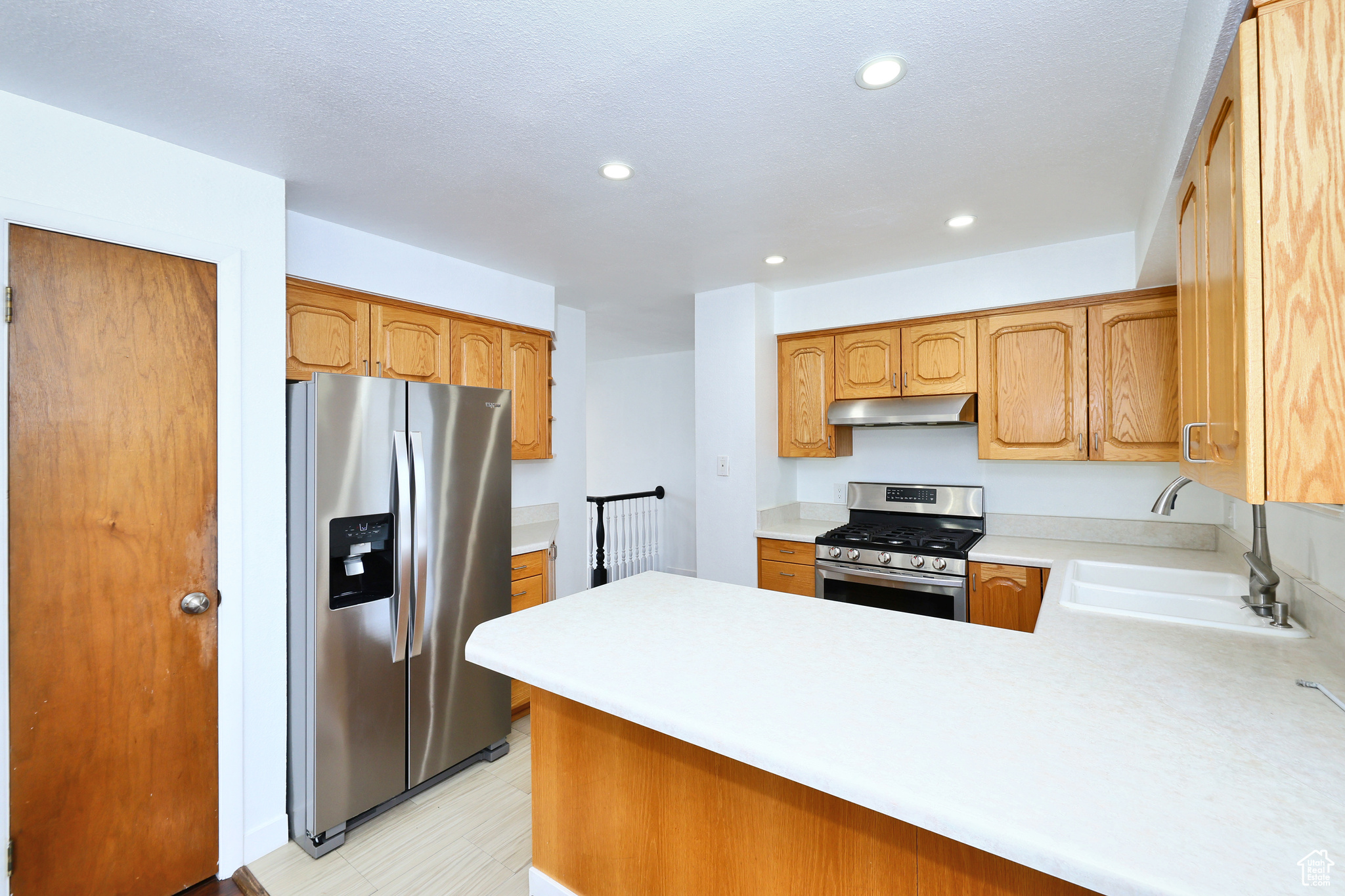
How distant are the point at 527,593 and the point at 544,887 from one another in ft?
5.60

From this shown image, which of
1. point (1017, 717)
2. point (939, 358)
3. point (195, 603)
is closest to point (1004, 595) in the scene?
point (939, 358)

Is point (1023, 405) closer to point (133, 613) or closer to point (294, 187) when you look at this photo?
point (294, 187)

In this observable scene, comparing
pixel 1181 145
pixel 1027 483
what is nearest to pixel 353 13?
pixel 1181 145

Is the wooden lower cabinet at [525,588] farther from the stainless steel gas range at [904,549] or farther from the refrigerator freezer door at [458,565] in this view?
the stainless steel gas range at [904,549]

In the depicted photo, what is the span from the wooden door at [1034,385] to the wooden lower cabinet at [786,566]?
1.13m

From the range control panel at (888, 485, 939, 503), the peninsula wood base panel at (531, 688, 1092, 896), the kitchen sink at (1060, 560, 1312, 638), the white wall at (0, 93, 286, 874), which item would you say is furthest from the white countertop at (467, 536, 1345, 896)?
the range control panel at (888, 485, 939, 503)

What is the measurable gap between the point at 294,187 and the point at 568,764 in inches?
89.4

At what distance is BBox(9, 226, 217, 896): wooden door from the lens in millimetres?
1668

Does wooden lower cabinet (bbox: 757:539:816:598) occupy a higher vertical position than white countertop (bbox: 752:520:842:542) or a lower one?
lower

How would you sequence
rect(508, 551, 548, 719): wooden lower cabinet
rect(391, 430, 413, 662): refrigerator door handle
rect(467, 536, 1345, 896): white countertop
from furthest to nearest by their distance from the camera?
1. rect(508, 551, 548, 719): wooden lower cabinet
2. rect(391, 430, 413, 662): refrigerator door handle
3. rect(467, 536, 1345, 896): white countertop

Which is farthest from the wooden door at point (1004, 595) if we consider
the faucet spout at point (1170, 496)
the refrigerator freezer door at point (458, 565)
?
the refrigerator freezer door at point (458, 565)

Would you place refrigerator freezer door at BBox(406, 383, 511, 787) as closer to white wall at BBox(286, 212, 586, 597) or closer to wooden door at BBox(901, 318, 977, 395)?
white wall at BBox(286, 212, 586, 597)

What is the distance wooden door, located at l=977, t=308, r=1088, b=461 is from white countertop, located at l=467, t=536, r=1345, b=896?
1.59 metres

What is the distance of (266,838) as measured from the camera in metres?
2.10
